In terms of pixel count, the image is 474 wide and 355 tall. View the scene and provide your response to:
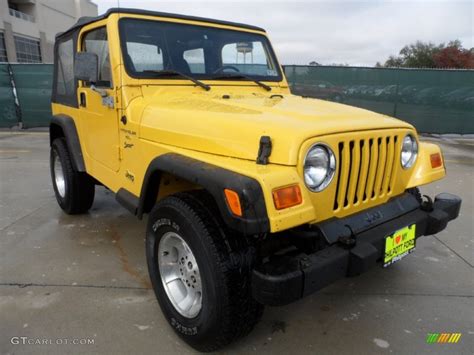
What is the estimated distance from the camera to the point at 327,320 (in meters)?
2.55

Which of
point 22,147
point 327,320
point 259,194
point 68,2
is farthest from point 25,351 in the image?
point 68,2

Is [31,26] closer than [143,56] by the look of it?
No

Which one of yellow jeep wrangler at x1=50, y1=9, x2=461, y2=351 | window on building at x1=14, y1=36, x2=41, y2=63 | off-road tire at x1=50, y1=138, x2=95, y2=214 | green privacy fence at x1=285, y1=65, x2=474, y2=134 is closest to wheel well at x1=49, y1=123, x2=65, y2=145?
off-road tire at x1=50, y1=138, x2=95, y2=214

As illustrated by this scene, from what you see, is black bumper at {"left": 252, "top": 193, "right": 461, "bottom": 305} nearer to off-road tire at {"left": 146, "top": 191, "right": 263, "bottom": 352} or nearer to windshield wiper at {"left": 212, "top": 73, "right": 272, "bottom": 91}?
off-road tire at {"left": 146, "top": 191, "right": 263, "bottom": 352}

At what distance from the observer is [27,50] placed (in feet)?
116

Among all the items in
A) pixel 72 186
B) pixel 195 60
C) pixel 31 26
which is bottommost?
pixel 72 186

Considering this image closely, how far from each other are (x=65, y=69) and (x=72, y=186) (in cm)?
127

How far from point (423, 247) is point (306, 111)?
2.20 m

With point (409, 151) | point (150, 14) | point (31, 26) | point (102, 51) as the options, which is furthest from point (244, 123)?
point (31, 26)

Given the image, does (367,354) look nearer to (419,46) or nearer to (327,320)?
(327,320)

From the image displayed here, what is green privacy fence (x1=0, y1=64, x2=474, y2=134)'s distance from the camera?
10.8 meters

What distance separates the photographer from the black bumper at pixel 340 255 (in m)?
1.77

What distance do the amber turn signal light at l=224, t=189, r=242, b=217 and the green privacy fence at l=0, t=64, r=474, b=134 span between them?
31.7ft

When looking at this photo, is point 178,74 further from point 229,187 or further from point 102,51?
point 229,187
